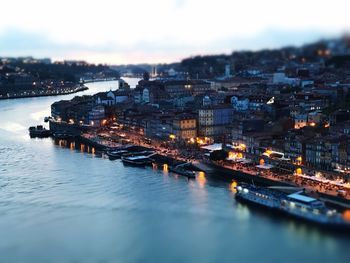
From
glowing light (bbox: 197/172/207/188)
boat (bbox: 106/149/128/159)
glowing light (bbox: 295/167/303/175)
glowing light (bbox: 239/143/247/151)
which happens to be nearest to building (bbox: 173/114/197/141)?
boat (bbox: 106/149/128/159)

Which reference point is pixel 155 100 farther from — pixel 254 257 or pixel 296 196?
pixel 254 257

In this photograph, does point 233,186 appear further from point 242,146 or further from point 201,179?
point 242,146

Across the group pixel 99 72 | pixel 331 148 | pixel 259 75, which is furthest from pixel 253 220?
pixel 99 72

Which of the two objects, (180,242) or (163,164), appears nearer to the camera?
(180,242)

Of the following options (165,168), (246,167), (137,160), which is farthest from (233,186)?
(137,160)

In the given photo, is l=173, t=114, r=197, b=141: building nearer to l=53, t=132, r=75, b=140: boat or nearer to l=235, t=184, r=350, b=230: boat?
l=53, t=132, r=75, b=140: boat

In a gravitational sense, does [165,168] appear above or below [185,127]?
below
